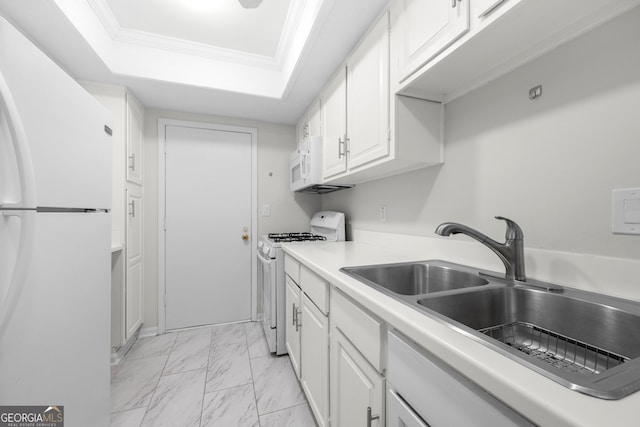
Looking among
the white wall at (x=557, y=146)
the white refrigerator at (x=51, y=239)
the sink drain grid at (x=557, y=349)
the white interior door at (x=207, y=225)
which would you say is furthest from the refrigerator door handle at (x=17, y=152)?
the white interior door at (x=207, y=225)

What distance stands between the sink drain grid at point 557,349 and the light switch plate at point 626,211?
0.32 m

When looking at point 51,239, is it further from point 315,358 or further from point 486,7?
point 486,7

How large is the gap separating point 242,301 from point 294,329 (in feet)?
4.10

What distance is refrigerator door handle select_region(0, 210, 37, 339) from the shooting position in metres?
0.71

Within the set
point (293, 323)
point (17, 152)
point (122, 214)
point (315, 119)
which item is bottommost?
point (293, 323)

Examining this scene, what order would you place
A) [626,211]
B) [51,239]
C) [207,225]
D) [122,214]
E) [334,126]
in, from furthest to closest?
[207,225] → [122,214] → [334,126] → [51,239] → [626,211]

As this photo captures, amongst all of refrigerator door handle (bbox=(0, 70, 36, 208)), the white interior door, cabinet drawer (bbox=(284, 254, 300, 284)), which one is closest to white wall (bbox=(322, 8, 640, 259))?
cabinet drawer (bbox=(284, 254, 300, 284))

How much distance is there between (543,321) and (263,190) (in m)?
2.52

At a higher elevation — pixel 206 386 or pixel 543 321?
pixel 543 321

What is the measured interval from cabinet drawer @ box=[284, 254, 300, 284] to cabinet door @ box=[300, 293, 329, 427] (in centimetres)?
17

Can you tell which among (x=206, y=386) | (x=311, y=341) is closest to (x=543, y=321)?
(x=311, y=341)

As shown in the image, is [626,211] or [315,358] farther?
[315,358]

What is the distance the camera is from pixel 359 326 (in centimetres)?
85

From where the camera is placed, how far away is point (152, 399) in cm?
159
